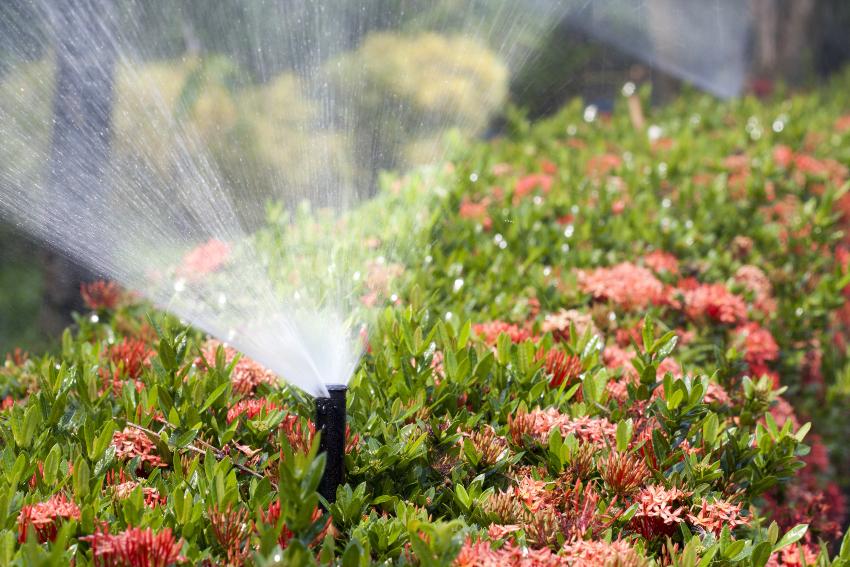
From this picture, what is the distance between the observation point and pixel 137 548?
1734 millimetres

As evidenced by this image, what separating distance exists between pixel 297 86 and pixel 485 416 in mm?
2501

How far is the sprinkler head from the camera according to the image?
6.66 feet

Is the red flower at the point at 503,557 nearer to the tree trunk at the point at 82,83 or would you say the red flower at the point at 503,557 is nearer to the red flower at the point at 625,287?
the red flower at the point at 625,287

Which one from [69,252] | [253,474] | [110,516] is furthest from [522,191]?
[110,516]

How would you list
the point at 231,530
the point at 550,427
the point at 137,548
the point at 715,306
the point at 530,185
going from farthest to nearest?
the point at 530,185 → the point at 715,306 → the point at 550,427 → the point at 231,530 → the point at 137,548

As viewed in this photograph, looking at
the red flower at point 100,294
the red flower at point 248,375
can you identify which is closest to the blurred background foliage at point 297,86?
the red flower at point 100,294

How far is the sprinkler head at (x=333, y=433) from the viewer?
2.03m

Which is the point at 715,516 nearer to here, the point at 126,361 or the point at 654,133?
the point at 126,361

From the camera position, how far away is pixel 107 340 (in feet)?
10.3

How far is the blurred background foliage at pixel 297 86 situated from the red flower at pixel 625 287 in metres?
1.25

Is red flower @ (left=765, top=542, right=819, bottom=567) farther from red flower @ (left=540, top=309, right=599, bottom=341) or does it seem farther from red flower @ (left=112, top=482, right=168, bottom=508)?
red flower @ (left=112, top=482, right=168, bottom=508)

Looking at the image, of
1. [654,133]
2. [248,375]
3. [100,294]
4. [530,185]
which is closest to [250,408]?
[248,375]

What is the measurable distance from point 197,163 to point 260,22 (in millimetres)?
1610

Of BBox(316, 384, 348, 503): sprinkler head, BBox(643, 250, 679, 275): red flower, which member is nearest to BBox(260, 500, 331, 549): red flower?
BBox(316, 384, 348, 503): sprinkler head
